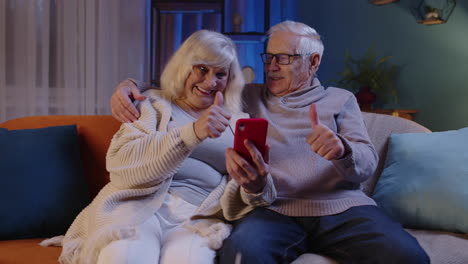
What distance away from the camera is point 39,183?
164 cm

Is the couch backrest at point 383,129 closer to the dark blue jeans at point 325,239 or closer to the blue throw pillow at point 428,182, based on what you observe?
the blue throw pillow at point 428,182

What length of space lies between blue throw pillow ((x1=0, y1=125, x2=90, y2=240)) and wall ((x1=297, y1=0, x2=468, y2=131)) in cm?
303

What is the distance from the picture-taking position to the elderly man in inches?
50.6

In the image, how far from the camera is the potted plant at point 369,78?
3834 mm

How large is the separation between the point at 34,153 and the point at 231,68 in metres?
0.80

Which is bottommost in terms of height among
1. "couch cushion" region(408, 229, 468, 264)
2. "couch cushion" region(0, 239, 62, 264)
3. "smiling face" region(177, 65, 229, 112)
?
"couch cushion" region(0, 239, 62, 264)

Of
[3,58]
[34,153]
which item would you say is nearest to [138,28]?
[3,58]

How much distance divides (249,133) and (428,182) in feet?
2.62

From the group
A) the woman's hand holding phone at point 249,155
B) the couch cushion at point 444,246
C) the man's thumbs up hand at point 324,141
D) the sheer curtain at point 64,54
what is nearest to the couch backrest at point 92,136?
the woman's hand holding phone at point 249,155

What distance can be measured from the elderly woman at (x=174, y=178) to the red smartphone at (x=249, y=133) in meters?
0.05

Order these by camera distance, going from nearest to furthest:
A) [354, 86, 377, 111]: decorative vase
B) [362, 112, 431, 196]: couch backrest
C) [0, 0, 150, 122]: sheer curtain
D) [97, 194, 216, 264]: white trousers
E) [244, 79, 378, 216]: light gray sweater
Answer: [97, 194, 216, 264]: white trousers < [244, 79, 378, 216]: light gray sweater < [362, 112, 431, 196]: couch backrest < [0, 0, 150, 122]: sheer curtain < [354, 86, 377, 111]: decorative vase

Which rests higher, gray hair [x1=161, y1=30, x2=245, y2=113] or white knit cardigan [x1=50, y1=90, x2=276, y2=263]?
gray hair [x1=161, y1=30, x2=245, y2=113]

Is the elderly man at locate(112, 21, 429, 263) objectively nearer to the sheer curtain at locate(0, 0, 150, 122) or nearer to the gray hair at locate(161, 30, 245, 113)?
the gray hair at locate(161, 30, 245, 113)

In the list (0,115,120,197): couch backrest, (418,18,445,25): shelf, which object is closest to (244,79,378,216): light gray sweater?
(0,115,120,197): couch backrest
